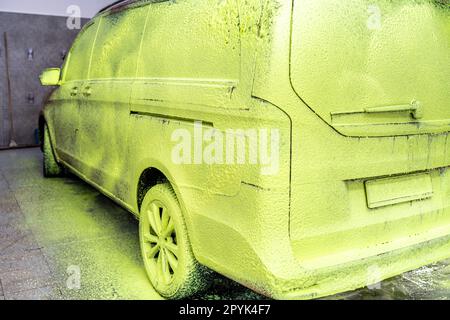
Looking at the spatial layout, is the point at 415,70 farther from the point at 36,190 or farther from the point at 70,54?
the point at 36,190

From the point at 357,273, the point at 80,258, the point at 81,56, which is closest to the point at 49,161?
the point at 81,56

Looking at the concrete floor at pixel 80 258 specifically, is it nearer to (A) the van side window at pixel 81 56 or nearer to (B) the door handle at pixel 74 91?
(B) the door handle at pixel 74 91

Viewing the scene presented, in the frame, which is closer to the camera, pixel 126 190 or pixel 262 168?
pixel 262 168

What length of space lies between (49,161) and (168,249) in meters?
3.63

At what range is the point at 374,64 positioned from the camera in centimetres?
205

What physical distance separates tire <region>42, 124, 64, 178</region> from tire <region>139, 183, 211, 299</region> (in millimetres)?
3106

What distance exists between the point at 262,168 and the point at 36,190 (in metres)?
4.06

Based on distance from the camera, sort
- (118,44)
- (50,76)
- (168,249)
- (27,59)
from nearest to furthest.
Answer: (168,249) → (118,44) → (50,76) → (27,59)

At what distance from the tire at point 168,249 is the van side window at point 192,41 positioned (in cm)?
72

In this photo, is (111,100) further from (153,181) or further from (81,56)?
(81,56)

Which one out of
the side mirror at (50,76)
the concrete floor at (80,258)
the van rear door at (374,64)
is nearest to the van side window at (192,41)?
the van rear door at (374,64)

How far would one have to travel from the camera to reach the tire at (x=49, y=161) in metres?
5.48

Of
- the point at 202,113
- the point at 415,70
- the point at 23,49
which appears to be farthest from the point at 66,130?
the point at 23,49

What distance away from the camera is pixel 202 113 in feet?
7.14
